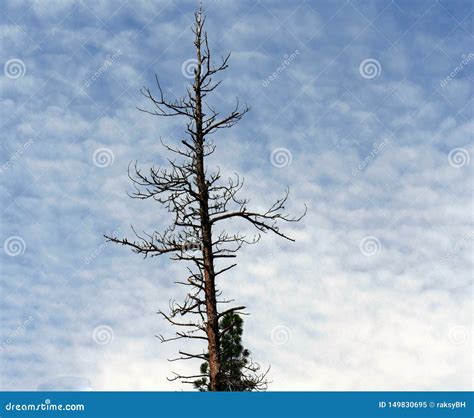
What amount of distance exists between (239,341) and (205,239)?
1417 cm

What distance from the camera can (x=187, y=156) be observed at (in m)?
10.3

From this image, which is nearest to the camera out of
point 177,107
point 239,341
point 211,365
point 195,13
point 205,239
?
point 211,365

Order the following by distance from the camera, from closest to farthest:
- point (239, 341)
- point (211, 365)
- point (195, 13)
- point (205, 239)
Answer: point (211, 365) → point (205, 239) → point (195, 13) → point (239, 341)

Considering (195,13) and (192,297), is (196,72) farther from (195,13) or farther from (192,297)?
(192,297)

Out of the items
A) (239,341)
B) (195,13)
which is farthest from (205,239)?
(239,341)

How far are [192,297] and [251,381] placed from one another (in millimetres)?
1761

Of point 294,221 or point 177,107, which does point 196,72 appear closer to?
point 177,107

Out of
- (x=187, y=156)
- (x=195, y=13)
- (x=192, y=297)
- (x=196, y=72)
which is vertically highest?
(x=195, y=13)

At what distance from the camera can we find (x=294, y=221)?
10.3 meters

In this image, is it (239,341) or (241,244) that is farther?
(239,341)

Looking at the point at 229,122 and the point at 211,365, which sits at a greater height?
the point at 229,122
